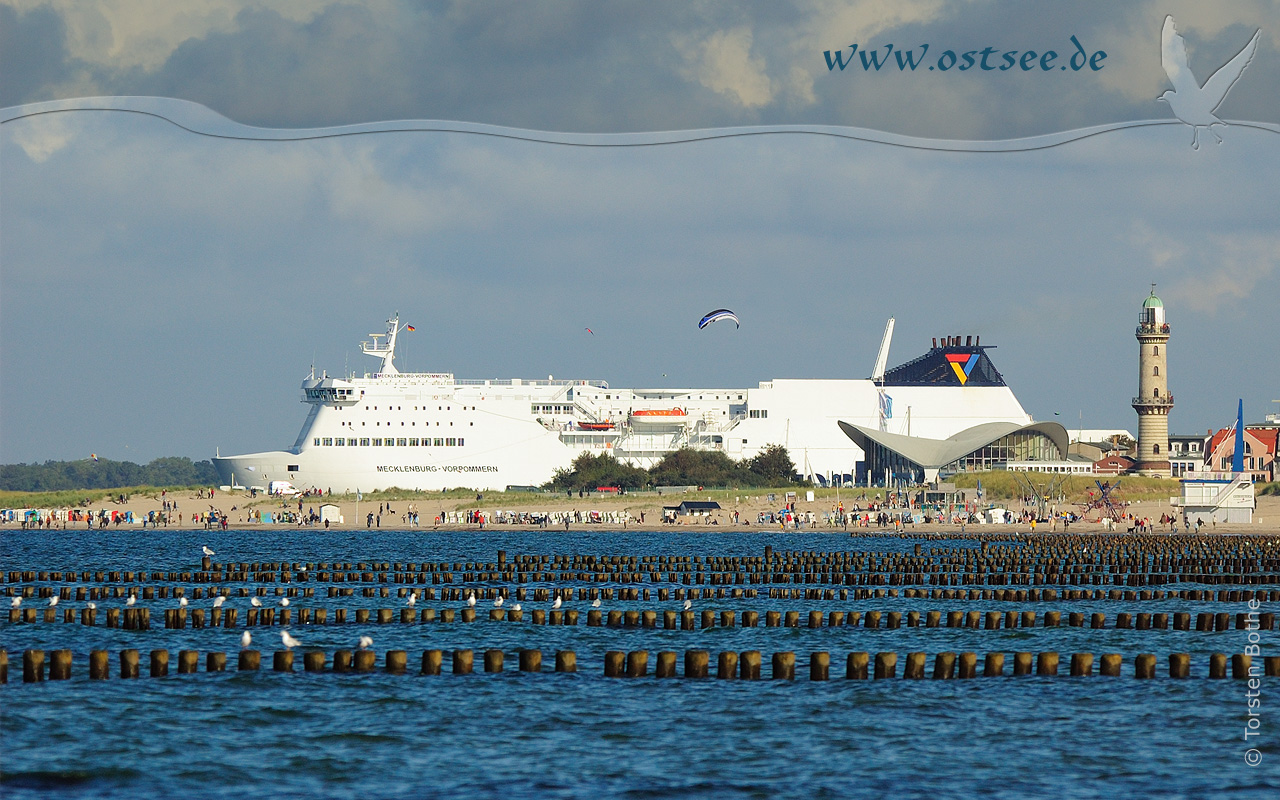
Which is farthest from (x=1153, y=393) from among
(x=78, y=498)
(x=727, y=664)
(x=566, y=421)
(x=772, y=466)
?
(x=727, y=664)

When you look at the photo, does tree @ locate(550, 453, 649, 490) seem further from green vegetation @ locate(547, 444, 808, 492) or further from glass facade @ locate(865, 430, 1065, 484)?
glass facade @ locate(865, 430, 1065, 484)

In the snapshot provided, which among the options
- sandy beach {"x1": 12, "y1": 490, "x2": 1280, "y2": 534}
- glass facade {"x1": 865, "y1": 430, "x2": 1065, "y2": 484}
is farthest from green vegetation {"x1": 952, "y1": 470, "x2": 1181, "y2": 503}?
glass facade {"x1": 865, "y1": 430, "x2": 1065, "y2": 484}

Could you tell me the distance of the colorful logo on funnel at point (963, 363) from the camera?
98.9 meters

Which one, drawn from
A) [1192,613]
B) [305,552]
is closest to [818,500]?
[305,552]

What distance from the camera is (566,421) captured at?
284 feet

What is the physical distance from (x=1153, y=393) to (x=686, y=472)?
34181 millimetres

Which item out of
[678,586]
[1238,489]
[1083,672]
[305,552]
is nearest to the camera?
[1083,672]

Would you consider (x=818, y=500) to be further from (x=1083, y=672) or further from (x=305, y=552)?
(x=1083, y=672)

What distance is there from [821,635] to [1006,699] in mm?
7466

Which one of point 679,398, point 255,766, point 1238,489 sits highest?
point 679,398

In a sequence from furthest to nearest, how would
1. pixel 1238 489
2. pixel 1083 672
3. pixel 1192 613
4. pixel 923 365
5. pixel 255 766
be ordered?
pixel 923 365
pixel 1238 489
pixel 1192 613
pixel 1083 672
pixel 255 766

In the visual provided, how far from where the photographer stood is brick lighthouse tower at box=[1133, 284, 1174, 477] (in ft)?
319

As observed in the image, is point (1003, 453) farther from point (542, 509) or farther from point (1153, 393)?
point (542, 509)

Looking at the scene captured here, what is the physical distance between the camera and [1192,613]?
1191 inches
